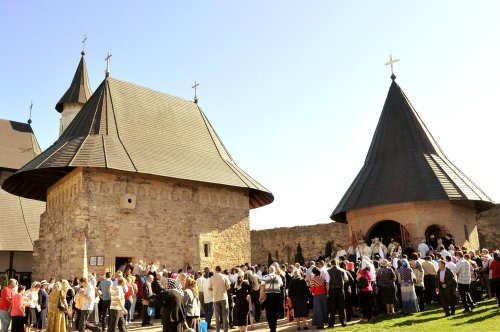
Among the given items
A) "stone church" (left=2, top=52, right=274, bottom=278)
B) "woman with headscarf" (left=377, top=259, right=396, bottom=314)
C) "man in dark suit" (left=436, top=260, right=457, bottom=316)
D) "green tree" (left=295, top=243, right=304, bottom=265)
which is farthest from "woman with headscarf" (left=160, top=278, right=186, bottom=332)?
"green tree" (left=295, top=243, right=304, bottom=265)

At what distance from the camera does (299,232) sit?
29516mm

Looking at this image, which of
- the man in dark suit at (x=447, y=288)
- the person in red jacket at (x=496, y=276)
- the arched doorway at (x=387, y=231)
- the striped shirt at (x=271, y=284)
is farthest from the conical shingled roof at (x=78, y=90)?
the person in red jacket at (x=496, y=276)

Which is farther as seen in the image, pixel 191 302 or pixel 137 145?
pixel 137 145

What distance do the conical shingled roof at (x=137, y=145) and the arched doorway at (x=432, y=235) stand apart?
7548 millimetres

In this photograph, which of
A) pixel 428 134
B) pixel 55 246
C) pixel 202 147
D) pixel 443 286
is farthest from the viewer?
pixel 202 147

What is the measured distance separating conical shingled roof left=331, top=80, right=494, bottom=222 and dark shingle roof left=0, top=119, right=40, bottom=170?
69.9 feet

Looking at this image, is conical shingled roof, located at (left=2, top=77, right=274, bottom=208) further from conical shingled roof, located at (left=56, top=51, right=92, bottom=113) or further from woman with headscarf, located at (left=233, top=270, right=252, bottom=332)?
conical shingled roof, located at (left=56, top=51, right=92, bottom=113)

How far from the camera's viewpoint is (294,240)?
29.6 meters

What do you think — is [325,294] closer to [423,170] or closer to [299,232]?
[423,170]

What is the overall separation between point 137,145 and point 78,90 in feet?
60.7

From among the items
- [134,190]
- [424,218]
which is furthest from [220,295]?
[424,218]

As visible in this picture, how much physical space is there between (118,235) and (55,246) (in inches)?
117

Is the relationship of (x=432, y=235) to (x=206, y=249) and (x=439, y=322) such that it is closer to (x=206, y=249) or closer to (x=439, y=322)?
(x=206, y=249)

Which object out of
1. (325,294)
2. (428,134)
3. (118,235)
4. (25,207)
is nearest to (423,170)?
(428,134)
